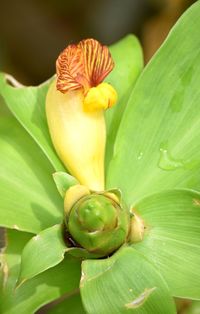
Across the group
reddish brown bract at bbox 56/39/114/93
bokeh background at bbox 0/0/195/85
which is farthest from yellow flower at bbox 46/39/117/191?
bokeh background at bbox 0/0/195/85

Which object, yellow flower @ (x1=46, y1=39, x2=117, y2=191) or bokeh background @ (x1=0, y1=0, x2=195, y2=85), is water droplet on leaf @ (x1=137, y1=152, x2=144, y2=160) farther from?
bokeh background @ (x1=0, y1=0, x2=195, y2=85)

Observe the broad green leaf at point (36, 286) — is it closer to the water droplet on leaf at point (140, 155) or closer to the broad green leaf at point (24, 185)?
the broad green leaf at point (24, 185)

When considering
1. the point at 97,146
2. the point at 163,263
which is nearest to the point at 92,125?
the point at 97,146

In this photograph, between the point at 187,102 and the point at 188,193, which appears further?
the point at 187,102

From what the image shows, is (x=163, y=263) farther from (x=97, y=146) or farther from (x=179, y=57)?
(x=179, y=57)

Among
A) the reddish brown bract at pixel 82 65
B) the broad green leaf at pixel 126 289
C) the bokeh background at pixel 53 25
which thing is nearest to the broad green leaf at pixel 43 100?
the reddish brown bract at pixel 82 65

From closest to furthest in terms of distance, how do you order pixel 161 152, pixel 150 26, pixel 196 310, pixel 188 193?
pixel 188 193 < pixel 161 152 < pixel 196 310 < pixel 150 26

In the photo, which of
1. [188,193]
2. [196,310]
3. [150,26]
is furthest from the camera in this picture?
[150,26]
